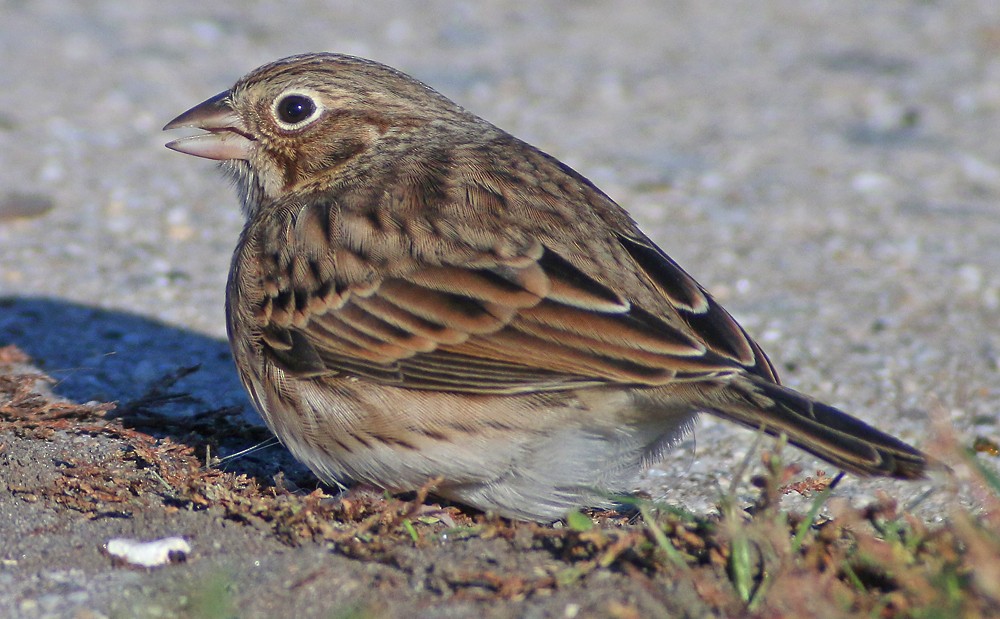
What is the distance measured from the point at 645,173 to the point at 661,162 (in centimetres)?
28

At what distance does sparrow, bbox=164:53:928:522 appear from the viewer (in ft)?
12.8

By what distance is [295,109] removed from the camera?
201 inches

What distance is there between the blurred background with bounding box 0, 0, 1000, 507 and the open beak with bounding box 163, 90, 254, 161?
1.10 meters

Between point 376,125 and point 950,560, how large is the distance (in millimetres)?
2895

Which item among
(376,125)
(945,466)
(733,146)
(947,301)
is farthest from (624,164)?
(945,466)

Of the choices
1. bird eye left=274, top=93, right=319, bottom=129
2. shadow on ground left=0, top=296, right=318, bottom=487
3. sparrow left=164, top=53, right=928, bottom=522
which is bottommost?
shadow on ground left=0, top=296, right=318, bottom=487

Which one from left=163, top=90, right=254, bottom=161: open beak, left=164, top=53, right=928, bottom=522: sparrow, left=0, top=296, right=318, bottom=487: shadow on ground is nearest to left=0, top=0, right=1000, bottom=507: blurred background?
left=0, top=296, right=318, bottom=487: shadow on ground

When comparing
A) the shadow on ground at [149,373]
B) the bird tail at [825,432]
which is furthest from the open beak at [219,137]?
the bird tail at [825,432]

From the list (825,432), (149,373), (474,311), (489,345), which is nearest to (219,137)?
(149,373)

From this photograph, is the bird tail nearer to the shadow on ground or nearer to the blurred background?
the blurred background

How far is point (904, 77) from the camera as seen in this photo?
10.4m

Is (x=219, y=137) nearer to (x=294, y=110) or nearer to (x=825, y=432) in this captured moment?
(x=294, y=110)

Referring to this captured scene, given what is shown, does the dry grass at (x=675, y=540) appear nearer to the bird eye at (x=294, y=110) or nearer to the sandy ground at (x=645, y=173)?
the sandy ground at (x=645, y=173)

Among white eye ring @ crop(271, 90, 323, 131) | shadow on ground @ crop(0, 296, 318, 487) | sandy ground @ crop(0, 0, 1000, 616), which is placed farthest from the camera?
sandy ground @ crop(0, 0, 1000, 616)
